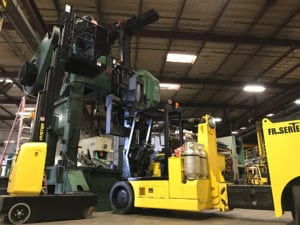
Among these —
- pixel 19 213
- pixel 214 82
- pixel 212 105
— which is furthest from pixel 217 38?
pixel 212 105

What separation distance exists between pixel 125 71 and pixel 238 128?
1466 cm

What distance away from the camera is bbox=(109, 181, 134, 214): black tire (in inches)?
181

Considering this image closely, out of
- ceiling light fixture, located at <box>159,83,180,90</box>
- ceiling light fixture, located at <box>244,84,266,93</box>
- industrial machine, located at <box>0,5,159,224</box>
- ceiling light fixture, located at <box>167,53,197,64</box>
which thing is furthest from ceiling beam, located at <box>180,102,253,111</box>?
industrial machine, located at <box>0,5,159,224</box>

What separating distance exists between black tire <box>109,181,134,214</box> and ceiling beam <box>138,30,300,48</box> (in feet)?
16.8

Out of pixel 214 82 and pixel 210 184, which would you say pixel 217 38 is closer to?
pixel 214 82

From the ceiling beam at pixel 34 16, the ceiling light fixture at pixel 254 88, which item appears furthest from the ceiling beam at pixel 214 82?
the ceiling beam at pixel 34 16

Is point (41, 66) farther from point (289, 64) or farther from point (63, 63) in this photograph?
point (289, 64)

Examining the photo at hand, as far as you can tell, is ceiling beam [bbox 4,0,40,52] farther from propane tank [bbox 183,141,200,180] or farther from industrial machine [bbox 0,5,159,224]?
propane tank [bbox 183,141,200,180]

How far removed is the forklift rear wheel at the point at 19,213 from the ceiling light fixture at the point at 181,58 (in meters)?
7.68

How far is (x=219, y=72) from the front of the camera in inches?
450

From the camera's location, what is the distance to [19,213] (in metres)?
3.20

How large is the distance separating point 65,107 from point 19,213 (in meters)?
2.26

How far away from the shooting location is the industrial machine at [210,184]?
2551mm

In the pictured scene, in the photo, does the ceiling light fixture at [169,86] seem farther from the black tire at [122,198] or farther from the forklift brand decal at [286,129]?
the forklift brand decal at [286,129]
